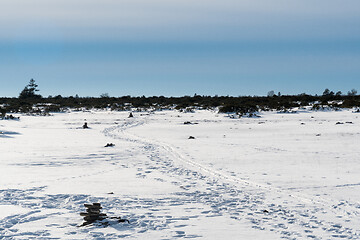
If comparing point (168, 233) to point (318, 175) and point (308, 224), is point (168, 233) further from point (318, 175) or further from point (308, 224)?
point (318, 175)

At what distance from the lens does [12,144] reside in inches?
600

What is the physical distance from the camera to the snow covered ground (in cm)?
550

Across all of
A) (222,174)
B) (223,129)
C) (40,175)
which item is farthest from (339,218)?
(223,129)

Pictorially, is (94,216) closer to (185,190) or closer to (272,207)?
(185,190)

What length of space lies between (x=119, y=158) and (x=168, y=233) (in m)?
7.24

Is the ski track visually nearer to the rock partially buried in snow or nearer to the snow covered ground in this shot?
the snow covered ground

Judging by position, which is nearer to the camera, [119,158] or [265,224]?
[265,224]

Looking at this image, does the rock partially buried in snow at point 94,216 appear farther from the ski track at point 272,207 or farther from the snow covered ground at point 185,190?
the ski track at point 272,207

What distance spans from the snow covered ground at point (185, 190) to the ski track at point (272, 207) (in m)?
0.02

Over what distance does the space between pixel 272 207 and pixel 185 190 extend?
2.07 meters

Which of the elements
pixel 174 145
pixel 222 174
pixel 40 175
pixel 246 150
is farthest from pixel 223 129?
pixel 40 175

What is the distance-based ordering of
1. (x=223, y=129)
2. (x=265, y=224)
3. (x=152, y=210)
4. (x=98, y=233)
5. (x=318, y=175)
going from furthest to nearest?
1. (x=223, y=129)
2. (x=318, y=175)
3. (x=152, y=210)
4. (x=265, y=224)
5. (x=98, y=233)

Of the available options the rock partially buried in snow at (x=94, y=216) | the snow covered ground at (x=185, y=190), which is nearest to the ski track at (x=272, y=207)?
the snow covered ground at (x=185, y=190)

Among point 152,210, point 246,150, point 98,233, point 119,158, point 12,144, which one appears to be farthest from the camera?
point 12,144
